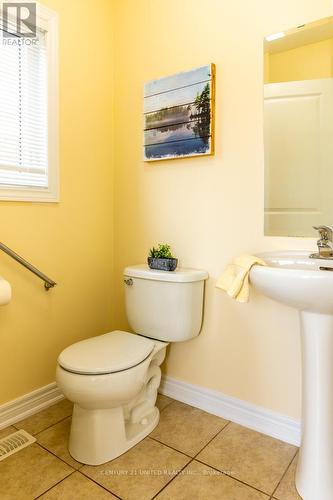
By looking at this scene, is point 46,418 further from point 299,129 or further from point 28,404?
point 299,129

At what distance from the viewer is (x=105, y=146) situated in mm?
2041

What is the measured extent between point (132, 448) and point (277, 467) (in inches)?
23.8

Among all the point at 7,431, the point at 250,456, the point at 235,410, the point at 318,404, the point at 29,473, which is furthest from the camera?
the point at 235,410

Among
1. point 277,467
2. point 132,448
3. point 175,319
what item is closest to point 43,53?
point 175,319

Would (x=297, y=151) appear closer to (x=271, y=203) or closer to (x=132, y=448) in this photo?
(x=271, y=203)

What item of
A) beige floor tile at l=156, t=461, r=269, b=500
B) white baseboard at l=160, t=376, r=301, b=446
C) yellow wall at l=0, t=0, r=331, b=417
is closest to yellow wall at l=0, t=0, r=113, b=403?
yellow wall at l=0, t=0, r=331, b=417

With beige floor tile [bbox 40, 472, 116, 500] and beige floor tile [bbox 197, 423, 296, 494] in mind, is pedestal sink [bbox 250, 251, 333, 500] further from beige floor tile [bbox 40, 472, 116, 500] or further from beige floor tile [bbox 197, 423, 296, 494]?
beige floor tile [bbox 40, 472, 116, 500]

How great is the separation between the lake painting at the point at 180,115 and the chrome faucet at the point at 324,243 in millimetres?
648

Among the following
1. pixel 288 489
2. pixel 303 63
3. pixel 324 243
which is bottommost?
pixel 288 489

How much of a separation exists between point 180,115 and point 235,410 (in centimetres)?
151

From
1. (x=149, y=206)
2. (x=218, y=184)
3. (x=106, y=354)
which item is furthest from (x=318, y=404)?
(x=149, y=206)

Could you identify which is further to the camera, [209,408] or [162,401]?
[162,401]

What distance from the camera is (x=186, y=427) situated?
Answer: 1647 millimetres

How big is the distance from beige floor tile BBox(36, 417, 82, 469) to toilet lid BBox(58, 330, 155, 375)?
40 cm
